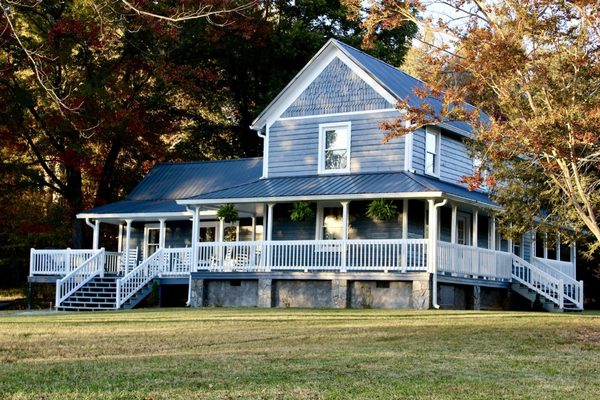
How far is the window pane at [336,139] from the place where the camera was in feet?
94.5

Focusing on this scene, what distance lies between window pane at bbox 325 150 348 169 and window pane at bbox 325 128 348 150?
16cm

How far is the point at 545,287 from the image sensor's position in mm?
28703

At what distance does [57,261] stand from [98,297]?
3637 millimetres

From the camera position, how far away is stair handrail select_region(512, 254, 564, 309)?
28016 mm

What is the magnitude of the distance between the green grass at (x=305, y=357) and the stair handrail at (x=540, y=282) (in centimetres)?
855

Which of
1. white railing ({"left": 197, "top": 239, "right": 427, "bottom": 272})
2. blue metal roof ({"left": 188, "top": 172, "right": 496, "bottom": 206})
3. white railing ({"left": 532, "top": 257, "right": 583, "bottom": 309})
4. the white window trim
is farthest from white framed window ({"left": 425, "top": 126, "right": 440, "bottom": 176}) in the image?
white railing ({"left": 532, "top": 257, "right": 583, "bottom": 309})

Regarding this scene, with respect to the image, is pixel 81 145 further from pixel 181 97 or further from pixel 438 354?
pixel 438 354

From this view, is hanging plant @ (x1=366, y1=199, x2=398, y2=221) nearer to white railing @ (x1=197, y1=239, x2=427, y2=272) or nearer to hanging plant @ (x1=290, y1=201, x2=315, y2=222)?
white railing @ (x1=197, y1=239, x2=427, y2=272)

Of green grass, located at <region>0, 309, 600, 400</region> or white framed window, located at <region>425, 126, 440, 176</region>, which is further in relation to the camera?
white framed window, located at <region>425, 126, 440, 176</region>

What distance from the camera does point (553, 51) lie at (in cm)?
1627

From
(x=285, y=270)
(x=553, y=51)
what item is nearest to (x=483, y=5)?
(x=553, y=51)

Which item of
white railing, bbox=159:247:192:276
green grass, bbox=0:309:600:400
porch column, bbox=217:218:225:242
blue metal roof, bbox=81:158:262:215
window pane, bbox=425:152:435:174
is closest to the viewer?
green grass, bbox=0:309:600:400

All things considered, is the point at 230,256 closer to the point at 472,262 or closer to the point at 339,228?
the point at 339,228

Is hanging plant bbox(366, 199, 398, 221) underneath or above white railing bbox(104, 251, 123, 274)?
above
